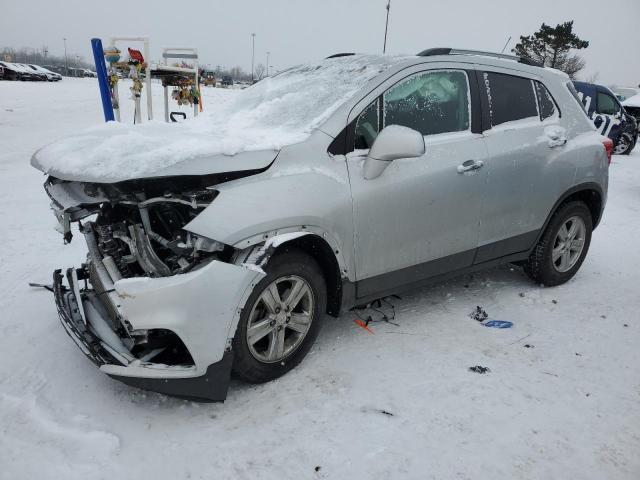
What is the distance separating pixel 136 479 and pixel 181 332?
648 millimetres

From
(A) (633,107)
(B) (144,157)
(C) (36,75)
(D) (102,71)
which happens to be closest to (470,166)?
(B) (144,157)

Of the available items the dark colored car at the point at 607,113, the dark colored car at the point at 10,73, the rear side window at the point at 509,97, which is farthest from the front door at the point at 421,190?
the dark colored car at the point at 10,73

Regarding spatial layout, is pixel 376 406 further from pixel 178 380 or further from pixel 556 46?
pixel 556 46

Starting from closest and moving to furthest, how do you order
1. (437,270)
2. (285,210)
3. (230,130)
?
(285,210), (230,130), (437,270)

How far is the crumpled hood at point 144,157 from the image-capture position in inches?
94.0

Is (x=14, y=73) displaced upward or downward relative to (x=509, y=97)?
downward

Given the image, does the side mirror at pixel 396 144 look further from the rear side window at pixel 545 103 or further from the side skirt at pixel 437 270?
the rear side window at pixel 545 103

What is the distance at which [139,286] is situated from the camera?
2285mm

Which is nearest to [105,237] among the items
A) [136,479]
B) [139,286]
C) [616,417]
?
[139,286]

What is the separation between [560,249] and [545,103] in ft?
4.26

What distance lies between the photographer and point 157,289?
2.28 m

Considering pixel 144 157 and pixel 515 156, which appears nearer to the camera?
pixel 144 157

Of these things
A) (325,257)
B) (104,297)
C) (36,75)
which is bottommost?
(36,75)

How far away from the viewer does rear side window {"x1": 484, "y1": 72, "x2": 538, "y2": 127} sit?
12.1 ft
